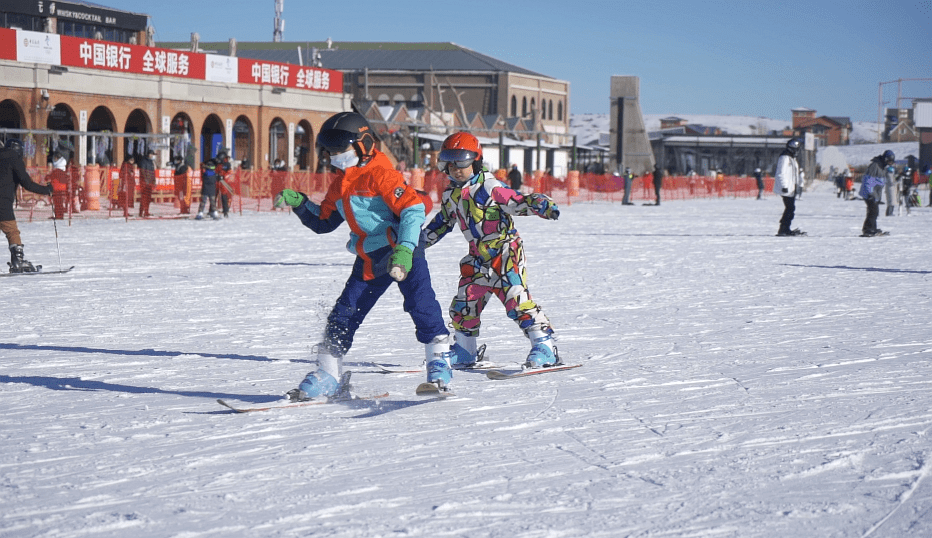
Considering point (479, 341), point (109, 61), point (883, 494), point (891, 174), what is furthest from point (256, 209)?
point (883, 494)

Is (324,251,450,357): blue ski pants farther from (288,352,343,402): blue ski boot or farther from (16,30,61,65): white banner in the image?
(16,30,61,65): white banner

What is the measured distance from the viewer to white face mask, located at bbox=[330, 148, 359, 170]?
16.7 ft

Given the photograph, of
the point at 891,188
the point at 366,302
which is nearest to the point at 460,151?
the point at 366,302

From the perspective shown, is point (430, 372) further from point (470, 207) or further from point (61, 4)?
point (61, 4)

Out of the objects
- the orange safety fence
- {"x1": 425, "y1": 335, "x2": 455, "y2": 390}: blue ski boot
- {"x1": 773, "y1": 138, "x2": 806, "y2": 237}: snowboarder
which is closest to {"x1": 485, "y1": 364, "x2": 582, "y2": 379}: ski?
{"x1": 425, "y1": 335, "x2": 455, "y2": 390}: blue ski boot

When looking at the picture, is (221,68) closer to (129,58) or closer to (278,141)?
(129,58)

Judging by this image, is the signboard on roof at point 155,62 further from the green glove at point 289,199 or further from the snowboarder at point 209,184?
the green glove at point 289,199

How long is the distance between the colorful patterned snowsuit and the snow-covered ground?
40 cm

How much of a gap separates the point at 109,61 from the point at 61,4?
49.9 feet

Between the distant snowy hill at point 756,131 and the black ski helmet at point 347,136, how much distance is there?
6314 centimetres

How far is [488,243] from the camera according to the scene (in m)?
5.98

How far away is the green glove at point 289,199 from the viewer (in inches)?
191

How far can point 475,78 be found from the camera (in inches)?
2798

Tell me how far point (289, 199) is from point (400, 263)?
0.59 m
